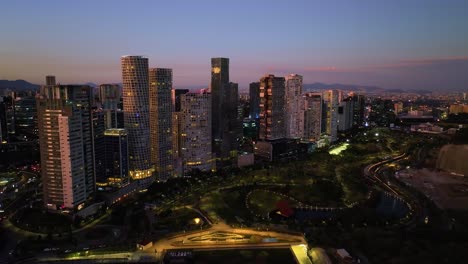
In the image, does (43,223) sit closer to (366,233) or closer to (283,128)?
(366,233)

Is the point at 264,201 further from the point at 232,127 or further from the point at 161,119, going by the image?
the point at 232,127

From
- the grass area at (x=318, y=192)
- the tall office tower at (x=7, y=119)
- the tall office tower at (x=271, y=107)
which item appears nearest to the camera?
the grass area at (x=318, y=192)

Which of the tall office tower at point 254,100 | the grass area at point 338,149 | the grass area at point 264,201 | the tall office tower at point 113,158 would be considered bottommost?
the grass area at point 264,201

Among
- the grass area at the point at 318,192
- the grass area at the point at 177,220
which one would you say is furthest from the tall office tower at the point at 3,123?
the grass area at the point at 318,192

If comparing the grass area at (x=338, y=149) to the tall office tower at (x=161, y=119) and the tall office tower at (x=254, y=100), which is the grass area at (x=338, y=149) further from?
the tall office tower at (x=161, y=119)

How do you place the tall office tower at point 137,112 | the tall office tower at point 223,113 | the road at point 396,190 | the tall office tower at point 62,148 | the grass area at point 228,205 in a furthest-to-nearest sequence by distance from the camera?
the tall office tower at point 223,113 → the tall office tower at point 137,112 → the tall office tower at point 62,148 → the road at point 396,190 → the grass area at point 228,205

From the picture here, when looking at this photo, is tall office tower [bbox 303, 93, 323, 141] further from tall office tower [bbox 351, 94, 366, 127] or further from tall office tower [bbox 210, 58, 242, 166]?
tall office tower [bbox 351, 94, 366, 127]
